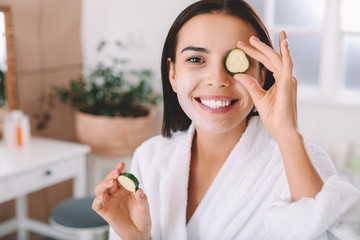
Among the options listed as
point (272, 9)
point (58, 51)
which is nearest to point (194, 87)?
point (272, 9)

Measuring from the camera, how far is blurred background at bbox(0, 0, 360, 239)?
87.6 inches

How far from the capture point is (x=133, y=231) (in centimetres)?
96

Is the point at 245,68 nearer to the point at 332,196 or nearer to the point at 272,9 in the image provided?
the point at 332,196

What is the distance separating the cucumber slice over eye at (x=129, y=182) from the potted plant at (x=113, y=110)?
4.14 ft

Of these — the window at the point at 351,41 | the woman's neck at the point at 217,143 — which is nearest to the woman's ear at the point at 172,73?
the woman's neck at the point at 217,143

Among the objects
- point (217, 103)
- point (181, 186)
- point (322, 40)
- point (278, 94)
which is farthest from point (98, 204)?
point (322, 40)

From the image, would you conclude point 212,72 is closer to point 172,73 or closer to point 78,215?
point 172,73

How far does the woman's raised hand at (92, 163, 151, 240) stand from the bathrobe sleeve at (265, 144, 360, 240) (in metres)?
0.30

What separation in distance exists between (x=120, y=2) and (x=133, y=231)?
185cm

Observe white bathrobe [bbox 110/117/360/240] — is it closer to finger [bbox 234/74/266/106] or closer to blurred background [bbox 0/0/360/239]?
finger [bbox 234/74/266/106]

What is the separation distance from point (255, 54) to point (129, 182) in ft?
1.21

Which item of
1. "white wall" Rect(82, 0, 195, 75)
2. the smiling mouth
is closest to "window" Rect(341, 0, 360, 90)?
"white wall" Rect(82, 0, 195, 75)

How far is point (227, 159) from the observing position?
1012 mm

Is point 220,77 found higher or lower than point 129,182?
higher
